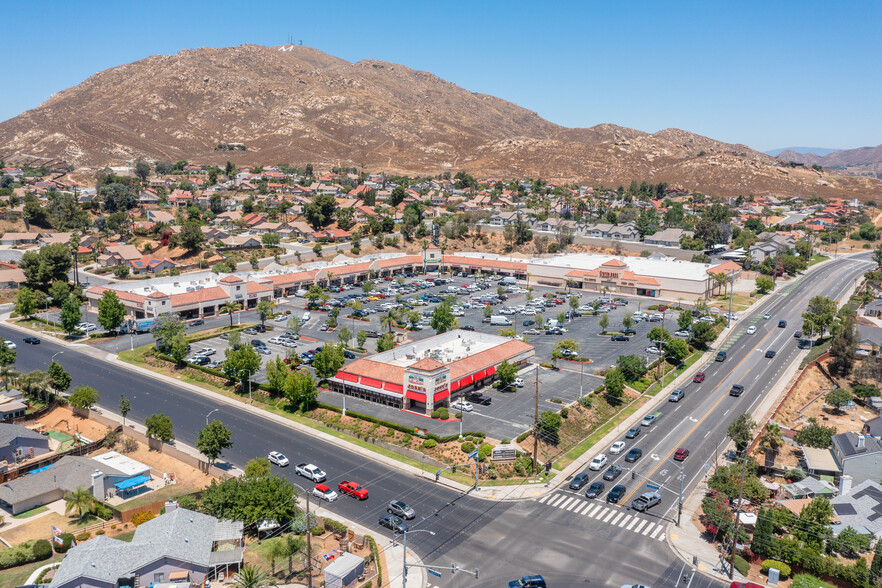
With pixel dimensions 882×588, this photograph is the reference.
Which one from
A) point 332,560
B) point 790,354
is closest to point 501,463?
Answer: point 332,560

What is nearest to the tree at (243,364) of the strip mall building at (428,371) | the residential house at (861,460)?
the strip mall building at (428,371)

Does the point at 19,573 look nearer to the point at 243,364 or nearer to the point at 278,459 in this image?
the point at 278,459

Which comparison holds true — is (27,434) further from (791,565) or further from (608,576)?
(791,565)

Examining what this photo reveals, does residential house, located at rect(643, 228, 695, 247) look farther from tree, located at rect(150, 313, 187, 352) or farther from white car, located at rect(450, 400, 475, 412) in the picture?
tree, located at rect(150, 313, 187, 352)

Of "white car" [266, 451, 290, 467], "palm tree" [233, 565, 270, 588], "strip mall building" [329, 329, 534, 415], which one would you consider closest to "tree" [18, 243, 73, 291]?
"strip mall building" [329, 329, 534, 415]

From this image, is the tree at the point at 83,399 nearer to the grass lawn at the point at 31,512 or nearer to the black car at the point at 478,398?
the grass lawn at the point at 31,512

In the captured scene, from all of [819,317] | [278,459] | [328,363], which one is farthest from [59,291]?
[819,317]

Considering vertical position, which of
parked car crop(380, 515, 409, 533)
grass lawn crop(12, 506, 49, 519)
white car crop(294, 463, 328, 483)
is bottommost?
grass lawn crop(12, 506, 49, 519)
